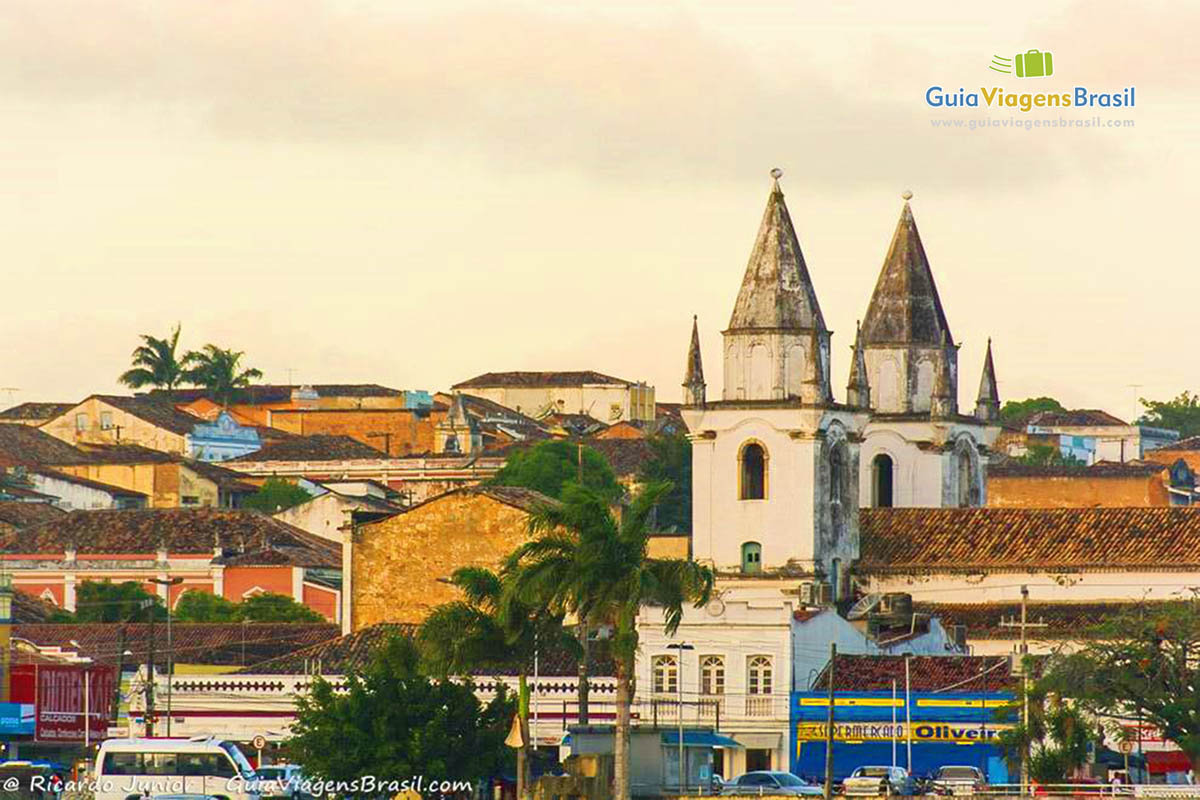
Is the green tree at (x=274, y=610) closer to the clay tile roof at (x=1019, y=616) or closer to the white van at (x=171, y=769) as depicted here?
the clay tile roof at (x=1019, y=616)

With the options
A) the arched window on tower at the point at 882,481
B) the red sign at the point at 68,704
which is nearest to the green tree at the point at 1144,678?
the red sign at the point at 68,704

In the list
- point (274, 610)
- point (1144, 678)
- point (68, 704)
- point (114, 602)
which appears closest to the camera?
point (1144, 678)

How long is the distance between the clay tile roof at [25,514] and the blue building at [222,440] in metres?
32.1

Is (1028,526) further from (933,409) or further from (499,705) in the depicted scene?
(499,705)

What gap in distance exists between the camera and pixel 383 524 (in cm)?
9031

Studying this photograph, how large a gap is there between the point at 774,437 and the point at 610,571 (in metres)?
27.3

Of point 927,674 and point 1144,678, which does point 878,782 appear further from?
point 927,674

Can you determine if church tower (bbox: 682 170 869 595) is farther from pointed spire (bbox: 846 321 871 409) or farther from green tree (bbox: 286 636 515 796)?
green tree (bbox: 286 636 515 796)

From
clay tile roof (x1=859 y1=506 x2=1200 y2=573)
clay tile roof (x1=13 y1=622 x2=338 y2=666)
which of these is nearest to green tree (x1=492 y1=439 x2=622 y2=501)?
clay tile roof (x1=13 y1=622 x2=338 y2=666)

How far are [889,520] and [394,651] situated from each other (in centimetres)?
3227

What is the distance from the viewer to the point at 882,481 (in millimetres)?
97875

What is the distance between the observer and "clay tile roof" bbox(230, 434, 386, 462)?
536 feet

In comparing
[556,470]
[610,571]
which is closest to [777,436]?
[610,571]

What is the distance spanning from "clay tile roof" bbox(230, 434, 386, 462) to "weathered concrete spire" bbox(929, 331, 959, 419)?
67.9 meters
